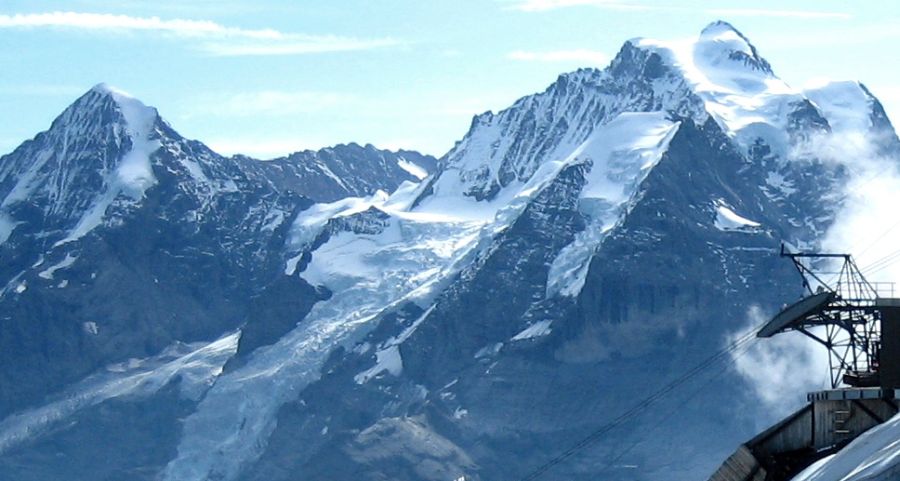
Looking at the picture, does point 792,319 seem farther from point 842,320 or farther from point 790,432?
point 790,432

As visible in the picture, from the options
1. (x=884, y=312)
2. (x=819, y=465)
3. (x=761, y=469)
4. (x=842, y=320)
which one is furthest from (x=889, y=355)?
(x=842, y=320)

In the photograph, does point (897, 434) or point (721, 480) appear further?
point (721, 480)

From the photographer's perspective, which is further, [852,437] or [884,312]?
[884,312]

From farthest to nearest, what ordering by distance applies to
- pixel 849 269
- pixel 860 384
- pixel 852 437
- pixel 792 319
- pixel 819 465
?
pixel 849 269
pixel 792 319
pixel 860 384
pixel 852 437
pixel 819 465

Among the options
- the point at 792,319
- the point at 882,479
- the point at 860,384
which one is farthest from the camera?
the point at 792,319

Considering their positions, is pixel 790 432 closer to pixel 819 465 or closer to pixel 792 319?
pixel 819 465

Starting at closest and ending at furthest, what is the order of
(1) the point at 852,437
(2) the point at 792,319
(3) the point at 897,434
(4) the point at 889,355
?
(3) the point at 897,434, (1) the point at 852,437, (4) the point at 889,355, (2) the point at 792,319

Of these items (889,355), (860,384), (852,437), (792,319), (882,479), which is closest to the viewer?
(882,479)

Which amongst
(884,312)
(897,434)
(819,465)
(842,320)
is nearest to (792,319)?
(842,320)
